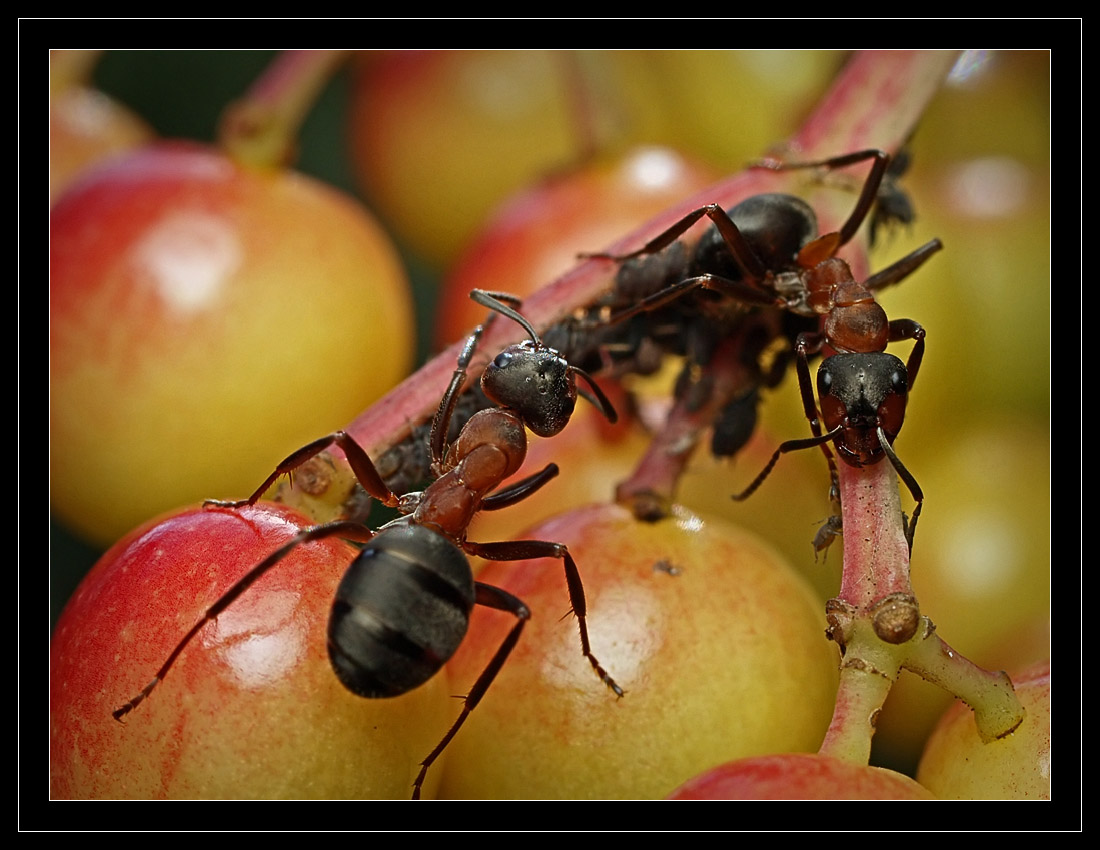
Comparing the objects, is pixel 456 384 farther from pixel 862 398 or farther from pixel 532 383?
pixel 862 398

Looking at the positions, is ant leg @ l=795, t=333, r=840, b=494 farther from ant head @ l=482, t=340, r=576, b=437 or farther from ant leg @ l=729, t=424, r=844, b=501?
ant head @ l=482, t=340, r=576, b=437

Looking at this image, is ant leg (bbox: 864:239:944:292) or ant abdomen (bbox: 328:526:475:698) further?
ant leg (bbox: 864:239:944:292)

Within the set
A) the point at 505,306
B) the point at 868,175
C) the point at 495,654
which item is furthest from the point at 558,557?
the point at 868,175

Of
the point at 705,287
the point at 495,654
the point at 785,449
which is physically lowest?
the point at 495,654

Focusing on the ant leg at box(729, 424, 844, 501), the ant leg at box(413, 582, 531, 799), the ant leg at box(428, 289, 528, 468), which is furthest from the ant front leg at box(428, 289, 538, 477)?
the ant leg at box(729, 424, 844, 501)

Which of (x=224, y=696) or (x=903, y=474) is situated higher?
(x=903, y=474)

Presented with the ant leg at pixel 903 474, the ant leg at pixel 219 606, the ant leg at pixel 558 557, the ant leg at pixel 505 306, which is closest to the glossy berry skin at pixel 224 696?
the ant leg at pixel 219 606

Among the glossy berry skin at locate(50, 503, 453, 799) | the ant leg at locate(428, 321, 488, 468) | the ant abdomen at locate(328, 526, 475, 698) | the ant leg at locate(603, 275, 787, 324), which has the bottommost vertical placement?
the glossy berry skin at locate(50, 503, 453, 799)
